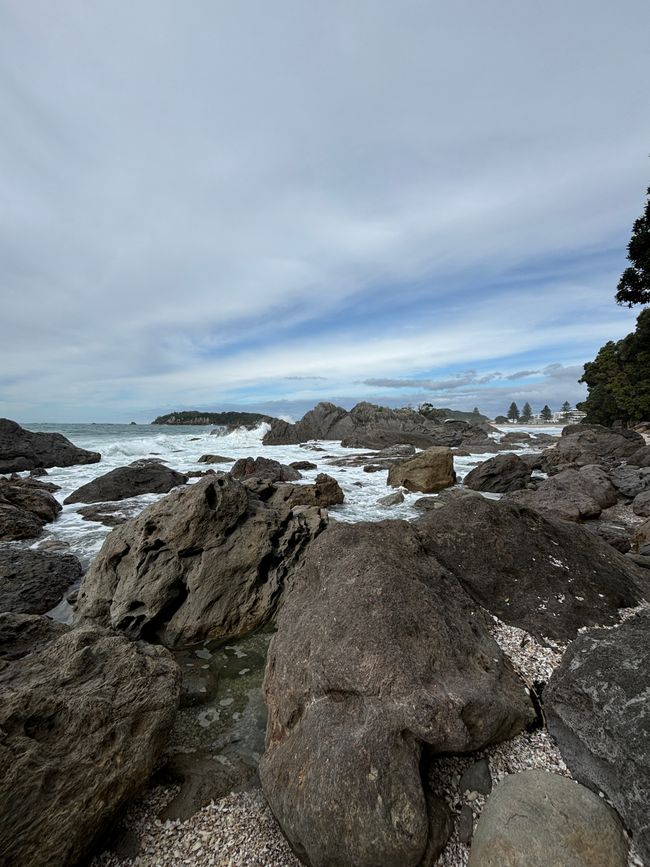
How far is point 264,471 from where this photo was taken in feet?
67.1

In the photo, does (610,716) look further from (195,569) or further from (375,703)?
(195,569)

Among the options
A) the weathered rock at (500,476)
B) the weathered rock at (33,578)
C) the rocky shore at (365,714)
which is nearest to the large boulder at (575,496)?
the weathered rock at (500,476)

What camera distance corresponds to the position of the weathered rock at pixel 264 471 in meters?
20.0

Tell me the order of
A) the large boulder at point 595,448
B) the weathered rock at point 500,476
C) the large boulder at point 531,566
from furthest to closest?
the large boulder at point 595,448 < the weathered rock at point 500,476 < the large boulder at point 531,566

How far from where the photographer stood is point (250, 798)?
3.54m

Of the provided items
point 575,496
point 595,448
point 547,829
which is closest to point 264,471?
point 575,496

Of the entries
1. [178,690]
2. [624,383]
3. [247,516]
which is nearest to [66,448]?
[247,516]

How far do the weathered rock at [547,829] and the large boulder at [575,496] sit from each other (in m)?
9.20

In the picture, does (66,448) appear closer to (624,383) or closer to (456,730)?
(456,730)

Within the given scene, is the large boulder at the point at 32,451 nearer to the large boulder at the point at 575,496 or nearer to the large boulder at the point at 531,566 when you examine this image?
the large boulder at the point at 575,496

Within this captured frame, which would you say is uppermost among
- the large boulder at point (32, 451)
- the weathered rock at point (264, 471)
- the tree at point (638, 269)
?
the tree at point (638, 269)

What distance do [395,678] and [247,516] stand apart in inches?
207

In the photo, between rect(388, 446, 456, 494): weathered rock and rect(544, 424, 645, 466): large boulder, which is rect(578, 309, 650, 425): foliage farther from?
rect(388, 446, 456, 494): weathered rock

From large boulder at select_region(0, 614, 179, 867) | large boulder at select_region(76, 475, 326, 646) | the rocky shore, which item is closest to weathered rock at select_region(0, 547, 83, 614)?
large boulder at select_region(76, 475, 326, 646)
